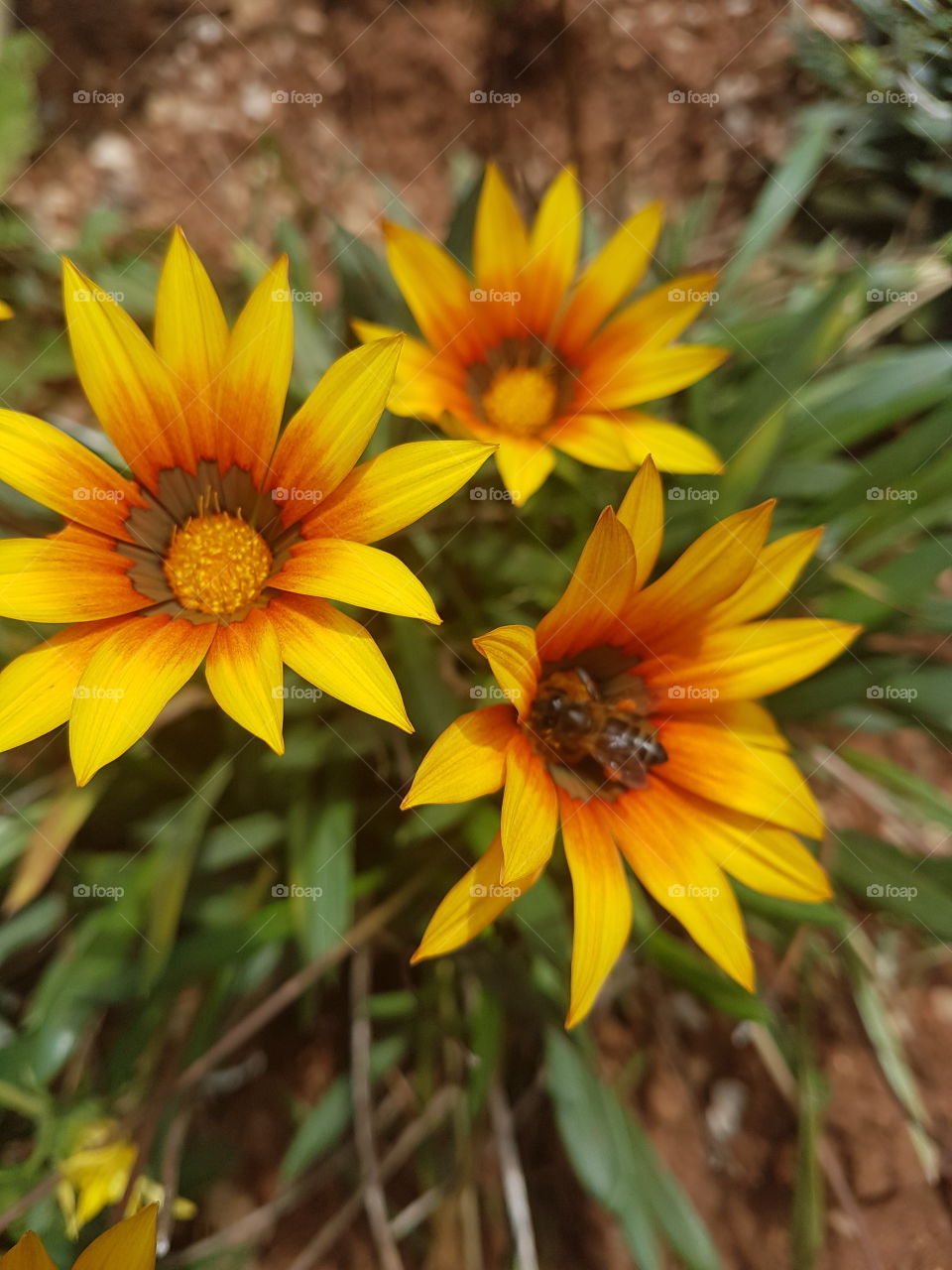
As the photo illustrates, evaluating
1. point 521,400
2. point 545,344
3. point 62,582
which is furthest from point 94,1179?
point 545,344

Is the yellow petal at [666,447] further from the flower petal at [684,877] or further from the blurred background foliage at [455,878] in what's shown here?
the flower petal at [684,877]

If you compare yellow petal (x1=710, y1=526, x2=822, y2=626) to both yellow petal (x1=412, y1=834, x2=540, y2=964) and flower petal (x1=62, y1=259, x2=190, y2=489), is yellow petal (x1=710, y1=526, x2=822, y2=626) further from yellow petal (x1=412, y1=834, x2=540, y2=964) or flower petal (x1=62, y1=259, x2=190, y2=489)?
flower petal (x1=62, y1=259, x2=190, y2=489)

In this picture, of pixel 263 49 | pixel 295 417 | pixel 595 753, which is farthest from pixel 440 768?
pixel 263 49

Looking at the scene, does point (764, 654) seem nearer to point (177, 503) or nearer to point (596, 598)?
point (596, 598)

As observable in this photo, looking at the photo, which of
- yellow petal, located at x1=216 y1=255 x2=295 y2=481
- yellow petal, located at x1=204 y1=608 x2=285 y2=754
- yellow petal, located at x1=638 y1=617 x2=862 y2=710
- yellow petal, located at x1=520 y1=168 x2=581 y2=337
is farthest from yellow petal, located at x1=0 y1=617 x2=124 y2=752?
yellow petal, located at x1=520 y1=168 x2=581 y2=337

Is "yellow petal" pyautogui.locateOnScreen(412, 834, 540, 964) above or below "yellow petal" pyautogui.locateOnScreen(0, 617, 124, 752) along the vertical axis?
below
